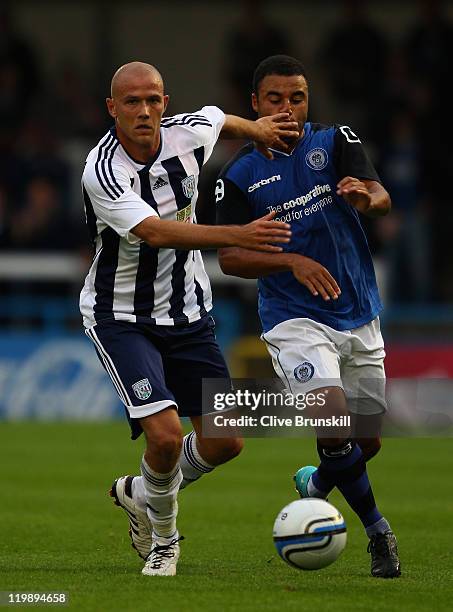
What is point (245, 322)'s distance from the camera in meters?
17.5

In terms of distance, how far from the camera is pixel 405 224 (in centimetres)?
1800

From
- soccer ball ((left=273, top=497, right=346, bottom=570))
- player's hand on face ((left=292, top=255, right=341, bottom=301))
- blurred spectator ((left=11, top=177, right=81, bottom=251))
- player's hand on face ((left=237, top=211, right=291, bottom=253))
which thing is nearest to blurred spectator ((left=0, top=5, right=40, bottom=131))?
blurred spectator ((left=11, top=177, right=81, bottom=251))

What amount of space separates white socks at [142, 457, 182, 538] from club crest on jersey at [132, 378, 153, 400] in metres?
0.39

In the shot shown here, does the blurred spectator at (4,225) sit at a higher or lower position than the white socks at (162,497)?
higher

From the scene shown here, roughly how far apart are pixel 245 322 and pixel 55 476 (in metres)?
6.22

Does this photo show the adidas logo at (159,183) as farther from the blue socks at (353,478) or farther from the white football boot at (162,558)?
the white football boot at (162,558)

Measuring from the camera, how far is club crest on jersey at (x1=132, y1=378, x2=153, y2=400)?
681cm

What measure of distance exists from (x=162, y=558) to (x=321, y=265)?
67.5 inches

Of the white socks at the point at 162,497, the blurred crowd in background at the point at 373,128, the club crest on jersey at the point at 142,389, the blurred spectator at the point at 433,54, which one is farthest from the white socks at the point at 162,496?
the blurred spectator at the point at 433,54

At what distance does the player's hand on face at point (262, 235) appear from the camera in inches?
249

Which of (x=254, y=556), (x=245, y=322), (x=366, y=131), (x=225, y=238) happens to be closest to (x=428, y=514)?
(x=254, y=556)

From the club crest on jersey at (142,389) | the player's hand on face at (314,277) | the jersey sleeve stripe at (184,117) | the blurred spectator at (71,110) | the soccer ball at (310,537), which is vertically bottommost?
the soccer ball at (310,537)

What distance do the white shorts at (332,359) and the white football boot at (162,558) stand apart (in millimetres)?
1050

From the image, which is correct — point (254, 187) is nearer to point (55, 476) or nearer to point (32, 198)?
point (55, 476)
